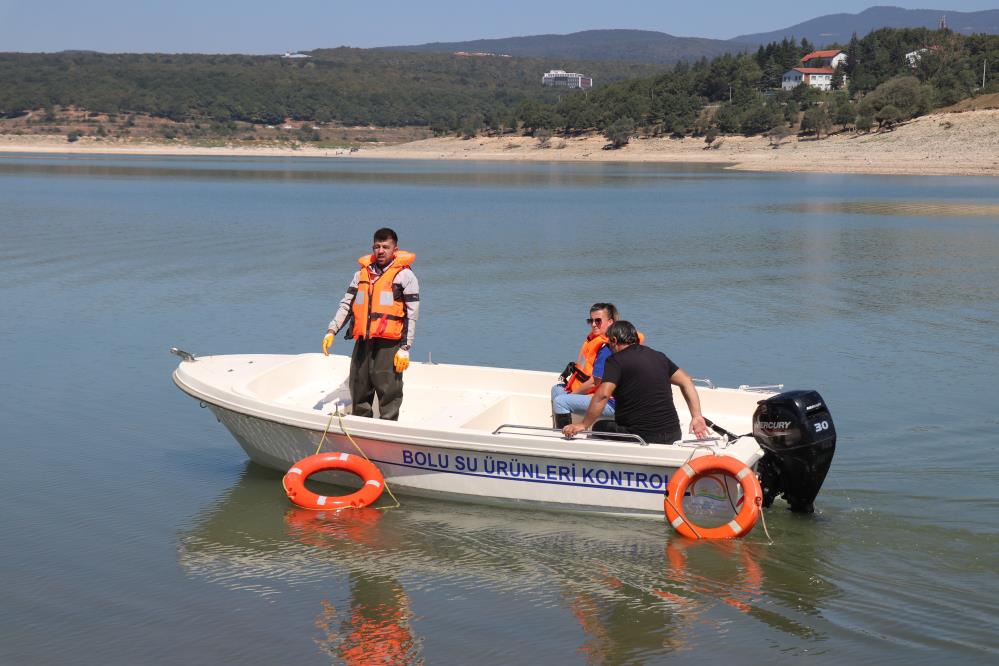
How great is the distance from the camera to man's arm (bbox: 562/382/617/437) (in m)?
7.29

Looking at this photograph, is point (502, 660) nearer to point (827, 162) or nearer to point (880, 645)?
point (880, 645)

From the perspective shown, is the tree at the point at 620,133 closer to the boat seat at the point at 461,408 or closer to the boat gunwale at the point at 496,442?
the boat seat at the point at 461,408

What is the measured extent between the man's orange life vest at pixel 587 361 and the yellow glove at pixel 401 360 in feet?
3.69

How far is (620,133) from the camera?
3447 inches

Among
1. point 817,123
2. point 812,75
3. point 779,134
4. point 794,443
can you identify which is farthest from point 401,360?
point 812,75

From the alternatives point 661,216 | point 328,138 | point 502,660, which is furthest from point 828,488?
point 328,138

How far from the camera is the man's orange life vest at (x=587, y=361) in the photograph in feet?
25.7

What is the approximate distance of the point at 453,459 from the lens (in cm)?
770

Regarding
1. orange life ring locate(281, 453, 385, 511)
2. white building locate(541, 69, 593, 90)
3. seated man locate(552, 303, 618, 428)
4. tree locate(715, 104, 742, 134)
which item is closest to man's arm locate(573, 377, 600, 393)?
seated man locate(552, 303, 618, 428)

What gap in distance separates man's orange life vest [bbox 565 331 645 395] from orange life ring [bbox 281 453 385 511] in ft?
4.76

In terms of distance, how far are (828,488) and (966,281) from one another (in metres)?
11.7

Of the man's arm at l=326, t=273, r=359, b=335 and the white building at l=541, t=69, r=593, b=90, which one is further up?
the white building at l=541, t=69, r=593, b=90

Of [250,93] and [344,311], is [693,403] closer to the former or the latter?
[344,311]

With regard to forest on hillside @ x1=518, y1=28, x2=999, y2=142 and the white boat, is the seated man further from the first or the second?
forest on hillside @ x1=518, y1=28, x2=999, y2=142
